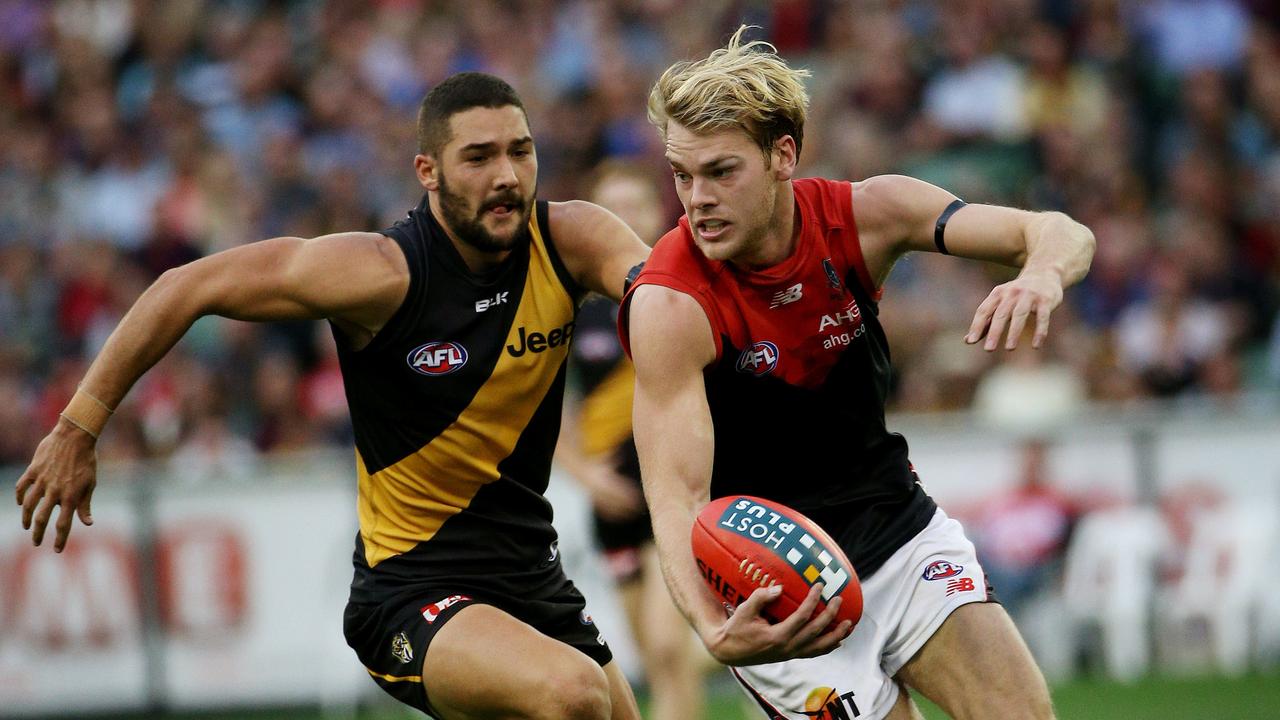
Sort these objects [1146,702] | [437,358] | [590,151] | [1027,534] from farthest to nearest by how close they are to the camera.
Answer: [590,151] → [1027,534] → [1146,702] → [437,358]

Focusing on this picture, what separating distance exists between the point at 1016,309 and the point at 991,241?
54cm

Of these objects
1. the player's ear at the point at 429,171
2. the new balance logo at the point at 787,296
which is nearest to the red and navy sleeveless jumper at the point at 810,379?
the new balance logo at the point at 787,296

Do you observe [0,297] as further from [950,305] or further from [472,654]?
[472,654]

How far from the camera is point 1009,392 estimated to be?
1134 cm

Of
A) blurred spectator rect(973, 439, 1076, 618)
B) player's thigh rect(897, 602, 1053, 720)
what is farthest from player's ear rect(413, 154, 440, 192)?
blurred spectator rect(973, 439, 1076, 618)

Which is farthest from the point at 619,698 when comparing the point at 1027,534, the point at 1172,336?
the point at 1172,336

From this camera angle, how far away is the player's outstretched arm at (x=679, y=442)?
4.32m

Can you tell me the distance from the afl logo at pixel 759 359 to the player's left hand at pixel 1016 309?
2.27 ft

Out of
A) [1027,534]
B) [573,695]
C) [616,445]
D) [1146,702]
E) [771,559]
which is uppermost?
[616,445]

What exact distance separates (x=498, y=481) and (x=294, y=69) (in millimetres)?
11254

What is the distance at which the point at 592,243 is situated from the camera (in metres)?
5.62

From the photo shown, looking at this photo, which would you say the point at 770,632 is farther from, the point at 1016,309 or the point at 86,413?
the point at 86,413

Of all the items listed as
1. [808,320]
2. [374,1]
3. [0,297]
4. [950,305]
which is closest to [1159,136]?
[950,305]

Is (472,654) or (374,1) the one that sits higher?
(374,1)
